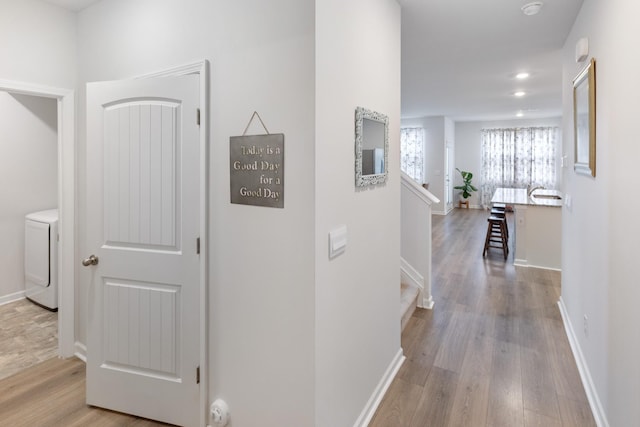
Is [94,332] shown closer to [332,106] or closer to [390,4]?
[332,106]

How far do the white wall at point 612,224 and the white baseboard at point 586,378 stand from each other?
0.03m

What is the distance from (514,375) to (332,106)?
2.28 metres

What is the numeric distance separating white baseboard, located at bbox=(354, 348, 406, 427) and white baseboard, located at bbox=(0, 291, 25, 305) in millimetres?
4018

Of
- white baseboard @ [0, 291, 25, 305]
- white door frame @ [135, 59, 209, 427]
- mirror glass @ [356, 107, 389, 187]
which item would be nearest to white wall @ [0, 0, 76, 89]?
white door frame @ [135, 59, 209, 427]

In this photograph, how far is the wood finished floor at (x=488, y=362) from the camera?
85.0 inches

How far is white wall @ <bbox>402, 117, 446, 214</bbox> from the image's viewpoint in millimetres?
9688

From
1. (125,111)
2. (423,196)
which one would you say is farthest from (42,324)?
(423,196)

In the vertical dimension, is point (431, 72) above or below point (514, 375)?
above

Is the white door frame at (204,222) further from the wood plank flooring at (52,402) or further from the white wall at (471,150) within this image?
the white wall at (471,150)

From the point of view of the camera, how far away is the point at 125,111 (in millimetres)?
2096

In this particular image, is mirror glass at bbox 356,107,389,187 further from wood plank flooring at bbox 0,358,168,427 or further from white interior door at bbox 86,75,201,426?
wood plank flooring at bbox 0,358,168,427

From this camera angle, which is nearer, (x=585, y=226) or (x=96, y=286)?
(x=96, y=286)

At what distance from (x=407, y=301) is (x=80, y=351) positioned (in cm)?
281

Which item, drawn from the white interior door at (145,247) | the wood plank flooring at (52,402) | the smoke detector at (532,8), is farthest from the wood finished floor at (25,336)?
the smoke detector at (532,8)
